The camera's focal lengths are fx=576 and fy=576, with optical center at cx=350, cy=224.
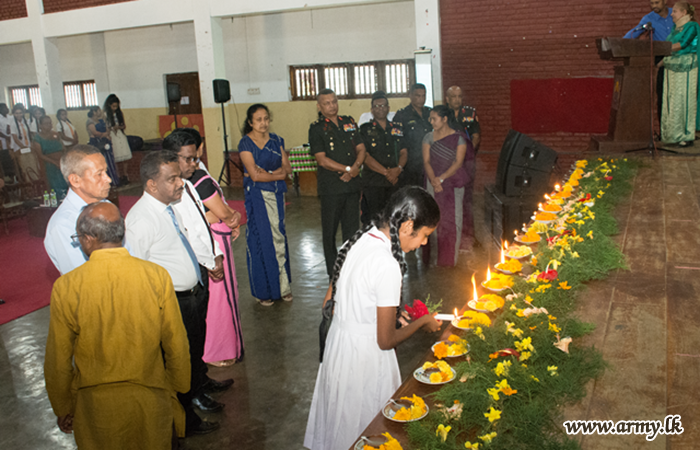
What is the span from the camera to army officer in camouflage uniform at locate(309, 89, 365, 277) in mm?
4770

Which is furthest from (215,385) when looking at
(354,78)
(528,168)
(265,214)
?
(354,78)

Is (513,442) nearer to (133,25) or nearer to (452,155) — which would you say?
(452,155)

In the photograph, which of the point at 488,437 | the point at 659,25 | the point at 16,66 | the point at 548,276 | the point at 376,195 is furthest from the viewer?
the point at 16,66

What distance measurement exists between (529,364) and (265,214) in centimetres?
289

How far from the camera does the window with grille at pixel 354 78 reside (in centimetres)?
992

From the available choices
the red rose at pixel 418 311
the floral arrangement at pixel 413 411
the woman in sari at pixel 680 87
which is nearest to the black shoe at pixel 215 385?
the red rose at pixel 418 311

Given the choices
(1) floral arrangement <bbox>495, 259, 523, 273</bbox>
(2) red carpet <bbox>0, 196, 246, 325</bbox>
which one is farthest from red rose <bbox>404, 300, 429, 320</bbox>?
(2) red carpet <bbox>0, 196, 246, 325</bbox>

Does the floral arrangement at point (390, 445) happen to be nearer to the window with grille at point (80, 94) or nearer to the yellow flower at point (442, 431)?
the yellow flower at point (442, 431)

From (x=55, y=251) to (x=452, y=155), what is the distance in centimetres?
363

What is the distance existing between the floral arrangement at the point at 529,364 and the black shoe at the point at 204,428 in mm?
1520

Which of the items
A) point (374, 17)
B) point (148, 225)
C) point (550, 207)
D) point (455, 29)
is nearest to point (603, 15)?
point (455, 29)

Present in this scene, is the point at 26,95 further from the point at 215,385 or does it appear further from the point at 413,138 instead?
the point at 215,385

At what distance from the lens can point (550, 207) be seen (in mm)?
3859

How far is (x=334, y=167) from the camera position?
4.75 m
